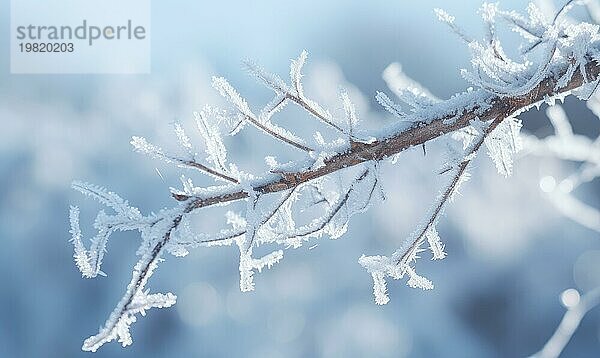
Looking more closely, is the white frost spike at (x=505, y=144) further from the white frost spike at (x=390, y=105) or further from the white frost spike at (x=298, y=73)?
the white frost spike at (x=298, y=73)

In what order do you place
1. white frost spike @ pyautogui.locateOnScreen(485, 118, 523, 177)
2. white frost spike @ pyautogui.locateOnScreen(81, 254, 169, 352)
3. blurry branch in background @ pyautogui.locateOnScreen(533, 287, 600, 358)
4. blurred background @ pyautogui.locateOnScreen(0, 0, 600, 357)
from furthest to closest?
blurred background @ pyautogui.locateOnScreen(0, 0, 600, 357) → blurry branch in background @ pyautogui.locateOnScreen(533, 287, 600, 358) → white frost spike @ pyautogui.locateOnScreen(485, 118, 523, 177) → white frost spike @ pyautogui.locateOnScreen(81, 254, 169, 352)

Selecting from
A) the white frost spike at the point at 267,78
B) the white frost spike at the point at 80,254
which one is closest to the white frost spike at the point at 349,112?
the white frost spike at the point at 267,78

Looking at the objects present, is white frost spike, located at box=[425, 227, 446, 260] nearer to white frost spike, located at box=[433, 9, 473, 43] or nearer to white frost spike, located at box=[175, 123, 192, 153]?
white frost spike, located at box=[433, 9, 473, 43]

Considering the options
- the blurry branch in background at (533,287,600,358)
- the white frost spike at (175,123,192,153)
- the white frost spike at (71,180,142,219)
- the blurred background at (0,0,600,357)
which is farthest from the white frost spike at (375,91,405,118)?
the blurred background at (0,0,600,357)

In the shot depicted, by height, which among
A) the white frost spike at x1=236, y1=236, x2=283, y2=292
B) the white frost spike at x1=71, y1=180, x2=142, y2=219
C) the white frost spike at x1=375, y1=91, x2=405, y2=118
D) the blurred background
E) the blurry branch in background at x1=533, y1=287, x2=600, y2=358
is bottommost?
the blurred background

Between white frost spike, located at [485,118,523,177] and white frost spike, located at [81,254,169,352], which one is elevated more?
white frost spike, located at [485,118,523,177]

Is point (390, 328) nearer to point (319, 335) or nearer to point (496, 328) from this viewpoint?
point (319, 335)

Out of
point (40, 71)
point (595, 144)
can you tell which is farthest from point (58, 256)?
point (595, 144)
